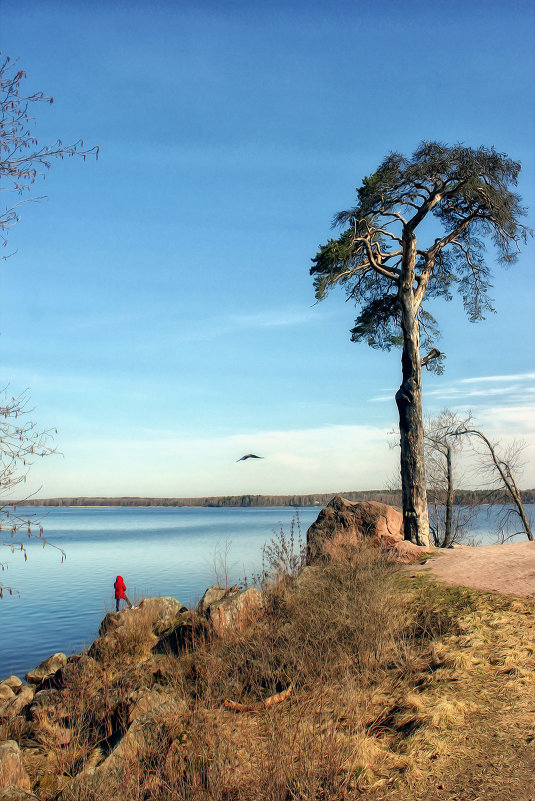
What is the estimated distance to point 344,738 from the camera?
581 centimetres

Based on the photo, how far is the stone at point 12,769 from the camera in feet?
20.0

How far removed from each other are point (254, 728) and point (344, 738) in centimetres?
120

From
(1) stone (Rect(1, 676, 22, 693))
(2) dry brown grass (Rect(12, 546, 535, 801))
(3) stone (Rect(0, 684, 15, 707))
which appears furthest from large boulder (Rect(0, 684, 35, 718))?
(1) stone (Rect(1, 676, 22, 693))

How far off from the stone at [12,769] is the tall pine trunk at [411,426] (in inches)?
444

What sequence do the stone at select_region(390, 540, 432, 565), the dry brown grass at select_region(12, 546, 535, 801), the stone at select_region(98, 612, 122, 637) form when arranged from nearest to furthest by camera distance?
1. the dry brown grass at select_region(12, 546, 535, 801)
2. the stone at select_region(98, 612, 122, 637)
3. the stone at select_region(390, 540, 432, 565)

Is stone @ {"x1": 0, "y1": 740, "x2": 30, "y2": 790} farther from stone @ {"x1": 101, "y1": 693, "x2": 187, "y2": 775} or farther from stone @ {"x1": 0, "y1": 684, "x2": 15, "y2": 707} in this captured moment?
stone @ {"x1": 0, "y1": 684, "x2": 15, "y2": 707}

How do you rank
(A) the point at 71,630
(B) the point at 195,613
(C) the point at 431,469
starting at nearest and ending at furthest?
(B) the point at 195,613
(A) the point at 71,630
(C) the point at 431,469

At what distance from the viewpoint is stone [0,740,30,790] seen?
6.08m

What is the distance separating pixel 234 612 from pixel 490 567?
5.69 metres

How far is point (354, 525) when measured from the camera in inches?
588

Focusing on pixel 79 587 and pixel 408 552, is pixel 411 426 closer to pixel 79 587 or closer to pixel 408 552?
pixel 408 552

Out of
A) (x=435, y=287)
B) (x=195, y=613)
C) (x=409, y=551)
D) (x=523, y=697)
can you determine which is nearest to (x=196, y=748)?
(x=523, y=697)

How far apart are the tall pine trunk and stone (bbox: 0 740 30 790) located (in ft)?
37.0

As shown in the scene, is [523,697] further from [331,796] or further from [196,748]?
[196,748]
